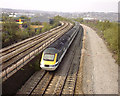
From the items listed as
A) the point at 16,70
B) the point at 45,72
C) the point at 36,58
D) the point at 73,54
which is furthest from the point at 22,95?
the point at 73,54

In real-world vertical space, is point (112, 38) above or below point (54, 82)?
above

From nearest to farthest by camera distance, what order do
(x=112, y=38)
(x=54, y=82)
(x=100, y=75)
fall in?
(x=54, y=82)
(x=100, y=75)
(x=112, y=38)

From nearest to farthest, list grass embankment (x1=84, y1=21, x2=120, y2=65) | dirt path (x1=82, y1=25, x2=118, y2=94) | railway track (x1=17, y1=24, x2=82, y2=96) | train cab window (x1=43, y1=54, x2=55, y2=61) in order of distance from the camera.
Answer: railway track (x1=17, y1=24, x2=82, y2=96)
dirt path (x1=82, y1=25, x2=118, y2=94)
train cab window (x1=43, y1=54, x2=55, y2=61)
grass embankment (x1=84, y1=21, x2=120, y2=65)

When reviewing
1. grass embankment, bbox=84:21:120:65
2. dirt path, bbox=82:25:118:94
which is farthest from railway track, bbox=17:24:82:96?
grass embankment, bbox=84:21:120:65

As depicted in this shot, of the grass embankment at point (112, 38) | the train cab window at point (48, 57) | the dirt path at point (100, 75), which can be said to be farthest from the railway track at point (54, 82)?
the grass embankment at point (112, 38)

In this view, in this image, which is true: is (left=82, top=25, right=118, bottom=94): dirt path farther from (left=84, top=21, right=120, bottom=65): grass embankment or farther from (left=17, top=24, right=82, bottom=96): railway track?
(left=84, top=21, right=120, bottom=65): grass embankment

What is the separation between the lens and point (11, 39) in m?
25.2

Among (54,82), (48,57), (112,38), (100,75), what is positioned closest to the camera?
(54,82)

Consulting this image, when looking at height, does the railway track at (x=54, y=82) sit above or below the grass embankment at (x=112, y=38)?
below

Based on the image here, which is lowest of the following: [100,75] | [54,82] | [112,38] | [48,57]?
[54,82]

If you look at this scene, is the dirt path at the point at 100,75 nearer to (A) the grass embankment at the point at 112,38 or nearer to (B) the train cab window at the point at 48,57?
(A) the grass embankment at the point at 112,38

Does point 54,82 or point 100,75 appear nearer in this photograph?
point 54,82

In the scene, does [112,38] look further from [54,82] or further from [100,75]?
[54,82]

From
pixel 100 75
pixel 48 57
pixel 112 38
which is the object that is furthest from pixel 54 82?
pixel 112 38
